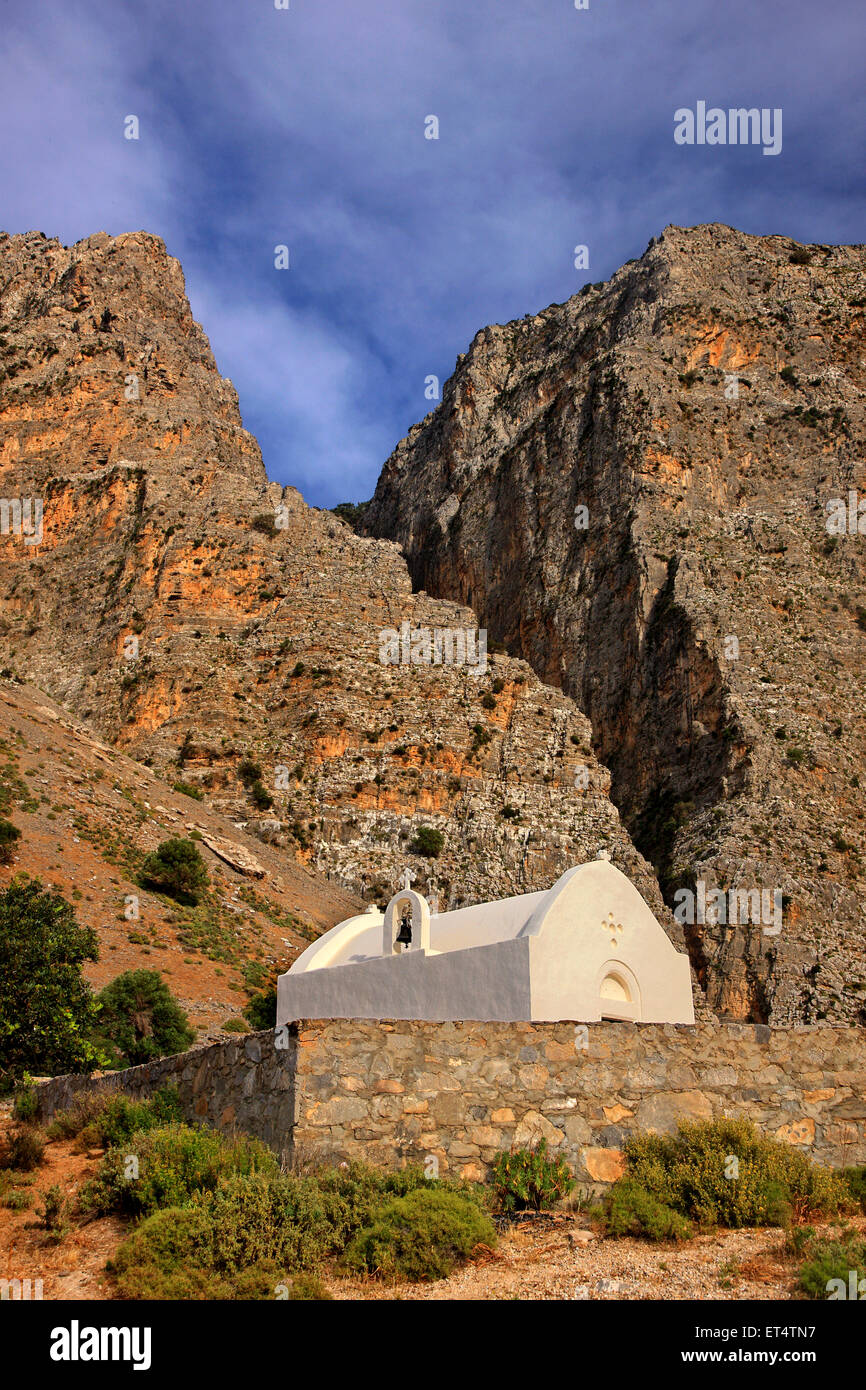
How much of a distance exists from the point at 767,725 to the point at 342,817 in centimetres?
2059

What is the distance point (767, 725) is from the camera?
4850 cm

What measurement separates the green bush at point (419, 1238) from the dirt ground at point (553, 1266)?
0.13 m

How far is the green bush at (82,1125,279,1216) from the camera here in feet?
31.4

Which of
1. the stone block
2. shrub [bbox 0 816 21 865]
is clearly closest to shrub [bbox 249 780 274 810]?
shrub [bbox 0 816 21 865]

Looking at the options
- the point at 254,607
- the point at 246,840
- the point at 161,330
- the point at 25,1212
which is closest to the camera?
the point at 25,1212

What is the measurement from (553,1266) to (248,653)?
45899mm

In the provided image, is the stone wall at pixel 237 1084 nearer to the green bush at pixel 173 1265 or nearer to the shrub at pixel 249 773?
the green bush at pixel 173 1265

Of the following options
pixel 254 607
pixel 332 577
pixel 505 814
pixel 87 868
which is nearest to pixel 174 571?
pixel 254 607

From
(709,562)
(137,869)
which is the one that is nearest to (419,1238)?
(137,869)

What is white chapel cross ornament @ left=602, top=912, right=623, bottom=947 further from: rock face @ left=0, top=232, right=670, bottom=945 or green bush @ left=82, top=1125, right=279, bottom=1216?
rock face @ left=0, top=232, right=670, bottom=945

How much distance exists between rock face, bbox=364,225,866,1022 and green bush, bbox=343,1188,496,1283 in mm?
32404

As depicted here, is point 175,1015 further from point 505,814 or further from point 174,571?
point 174,571

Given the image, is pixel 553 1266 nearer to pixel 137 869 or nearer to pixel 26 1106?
pixel 26 1106

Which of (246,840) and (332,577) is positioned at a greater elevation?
(332,577)
